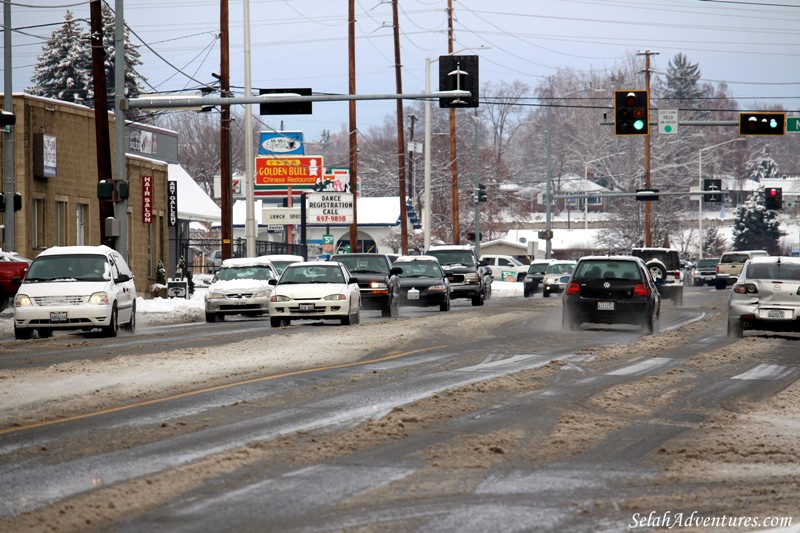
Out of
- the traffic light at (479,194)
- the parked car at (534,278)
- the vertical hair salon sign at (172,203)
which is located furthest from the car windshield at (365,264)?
the traffic light at (479,194)

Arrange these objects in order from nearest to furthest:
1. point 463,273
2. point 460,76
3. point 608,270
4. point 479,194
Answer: point 608,270
point 460,76
point 463,273
point 479,194

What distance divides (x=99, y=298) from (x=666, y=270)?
2571 cm

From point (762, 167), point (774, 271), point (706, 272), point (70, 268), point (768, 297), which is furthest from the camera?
point (762, 167)

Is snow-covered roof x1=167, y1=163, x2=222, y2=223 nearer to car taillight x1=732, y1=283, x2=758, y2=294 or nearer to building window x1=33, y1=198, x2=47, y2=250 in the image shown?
building window x1=33, y1=198, x2=47, y2=250

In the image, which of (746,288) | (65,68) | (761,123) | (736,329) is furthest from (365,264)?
(65,68)

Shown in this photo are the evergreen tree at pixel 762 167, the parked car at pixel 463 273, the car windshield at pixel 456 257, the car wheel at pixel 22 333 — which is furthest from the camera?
the evergreen tree at pixel 762 167

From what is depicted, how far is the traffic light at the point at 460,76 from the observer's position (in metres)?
35.7

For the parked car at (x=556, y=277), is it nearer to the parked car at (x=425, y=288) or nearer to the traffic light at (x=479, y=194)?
the traffic light at (x=479, y=194)

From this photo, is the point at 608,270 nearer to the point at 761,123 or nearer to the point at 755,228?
the point at 761,123

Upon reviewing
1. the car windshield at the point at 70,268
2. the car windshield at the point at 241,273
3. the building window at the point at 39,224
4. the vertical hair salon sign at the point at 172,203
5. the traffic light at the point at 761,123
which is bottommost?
the car windshield at the point at 241,273

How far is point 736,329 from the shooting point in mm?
25953

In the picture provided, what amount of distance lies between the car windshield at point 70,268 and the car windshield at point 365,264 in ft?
34.2

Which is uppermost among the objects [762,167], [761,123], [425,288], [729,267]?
[762,167]

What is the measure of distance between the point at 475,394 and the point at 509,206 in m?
103
